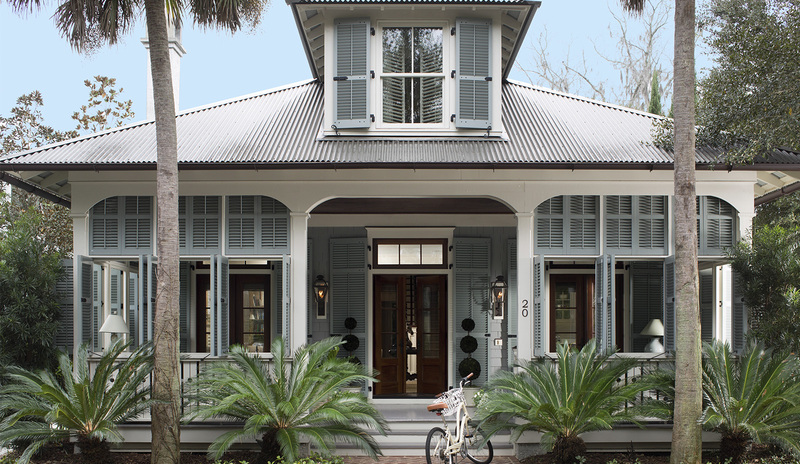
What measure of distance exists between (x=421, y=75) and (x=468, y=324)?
4.36 metres

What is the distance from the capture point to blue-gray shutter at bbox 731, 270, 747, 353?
980 cm

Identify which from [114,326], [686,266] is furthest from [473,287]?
[114,326]

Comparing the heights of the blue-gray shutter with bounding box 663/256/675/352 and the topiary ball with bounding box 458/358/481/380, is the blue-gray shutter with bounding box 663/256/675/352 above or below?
above

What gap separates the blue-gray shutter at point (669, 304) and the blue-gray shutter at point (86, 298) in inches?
296

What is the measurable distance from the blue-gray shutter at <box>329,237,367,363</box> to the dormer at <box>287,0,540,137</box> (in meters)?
2.72

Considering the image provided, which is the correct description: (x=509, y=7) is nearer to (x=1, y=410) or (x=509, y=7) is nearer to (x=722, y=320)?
(x=722, y=320)

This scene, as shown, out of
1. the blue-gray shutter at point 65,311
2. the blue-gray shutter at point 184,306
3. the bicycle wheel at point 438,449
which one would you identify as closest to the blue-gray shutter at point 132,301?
the blue-gray shutter at point 184,306

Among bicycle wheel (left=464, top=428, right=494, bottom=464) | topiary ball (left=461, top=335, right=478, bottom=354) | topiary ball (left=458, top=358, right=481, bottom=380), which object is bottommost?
bicycle wheel (left=464, top=428, right=494, bottom=464)

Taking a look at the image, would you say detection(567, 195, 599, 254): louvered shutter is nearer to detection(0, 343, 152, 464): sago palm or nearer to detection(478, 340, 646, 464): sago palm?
detection(478, 340, 646, 464): sago palm

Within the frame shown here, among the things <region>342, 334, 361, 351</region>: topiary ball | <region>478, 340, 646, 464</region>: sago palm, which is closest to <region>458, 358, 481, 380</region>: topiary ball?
<region>342, 334, 361, 351</region>: topiary ball

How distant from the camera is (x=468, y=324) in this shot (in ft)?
42.0

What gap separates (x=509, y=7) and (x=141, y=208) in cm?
584

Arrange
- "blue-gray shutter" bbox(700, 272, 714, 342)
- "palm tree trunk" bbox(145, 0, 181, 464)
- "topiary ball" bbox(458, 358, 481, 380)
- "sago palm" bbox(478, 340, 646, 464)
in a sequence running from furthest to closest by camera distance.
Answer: "topiary ball" bbox(458, 358, 481, 380), "blue-gray shutter" bbox(700, 272, 714, 342), "sago palm" bbox(478, 340, 646, 464), "palm tree trunk" bbox(145, 0, 181, 464)

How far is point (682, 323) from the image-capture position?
8.04 meters
